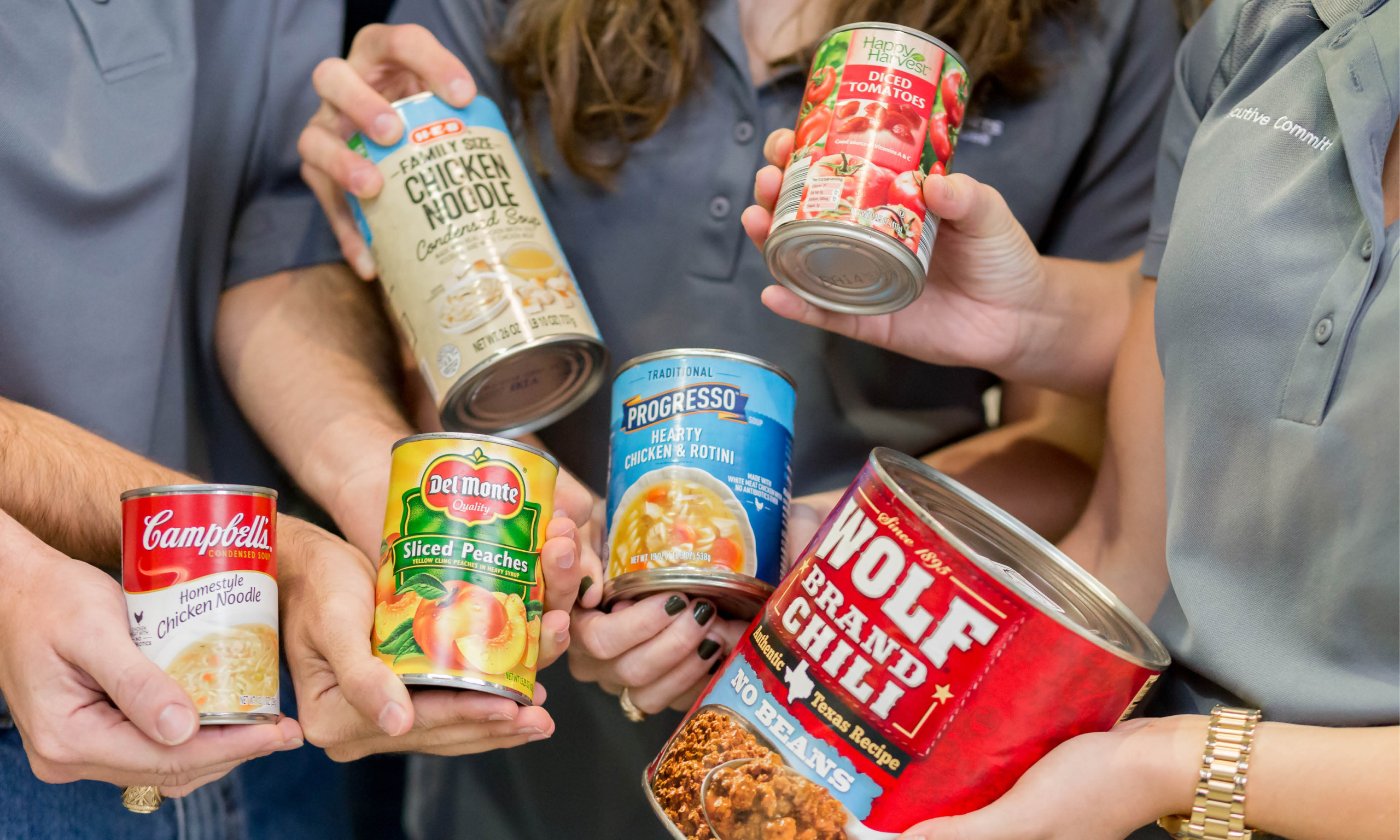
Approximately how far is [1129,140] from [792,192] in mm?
603

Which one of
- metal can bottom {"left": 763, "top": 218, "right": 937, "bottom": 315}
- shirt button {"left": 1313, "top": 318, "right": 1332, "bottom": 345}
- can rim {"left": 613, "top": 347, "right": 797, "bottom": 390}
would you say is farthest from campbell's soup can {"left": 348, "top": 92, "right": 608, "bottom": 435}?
shirt button {"left": 1313, "top": 318, "right": 1332, "bottom": 345}

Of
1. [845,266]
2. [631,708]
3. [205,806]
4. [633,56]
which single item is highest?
[633,56]

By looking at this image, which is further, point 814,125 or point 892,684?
point 814,125

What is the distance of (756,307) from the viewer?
1.31m

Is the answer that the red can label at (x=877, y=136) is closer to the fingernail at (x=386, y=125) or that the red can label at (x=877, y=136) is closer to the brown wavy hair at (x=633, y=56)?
the brown wavy hair at (x=633, y=56)

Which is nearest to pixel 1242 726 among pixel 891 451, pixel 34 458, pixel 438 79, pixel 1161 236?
pixel 891 451

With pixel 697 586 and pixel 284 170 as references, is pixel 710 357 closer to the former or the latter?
pixel 697 586

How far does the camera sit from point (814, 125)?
93cm

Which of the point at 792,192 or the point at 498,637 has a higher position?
the point at 792,192

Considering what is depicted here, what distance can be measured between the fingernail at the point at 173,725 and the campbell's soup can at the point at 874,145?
2.06 feet

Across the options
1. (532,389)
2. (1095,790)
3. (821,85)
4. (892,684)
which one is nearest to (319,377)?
(532,389)

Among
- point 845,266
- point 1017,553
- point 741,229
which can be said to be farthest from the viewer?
point 741,229

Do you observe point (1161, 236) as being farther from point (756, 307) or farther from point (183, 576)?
point (183, 576)

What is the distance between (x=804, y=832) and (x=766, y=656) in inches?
5.3
